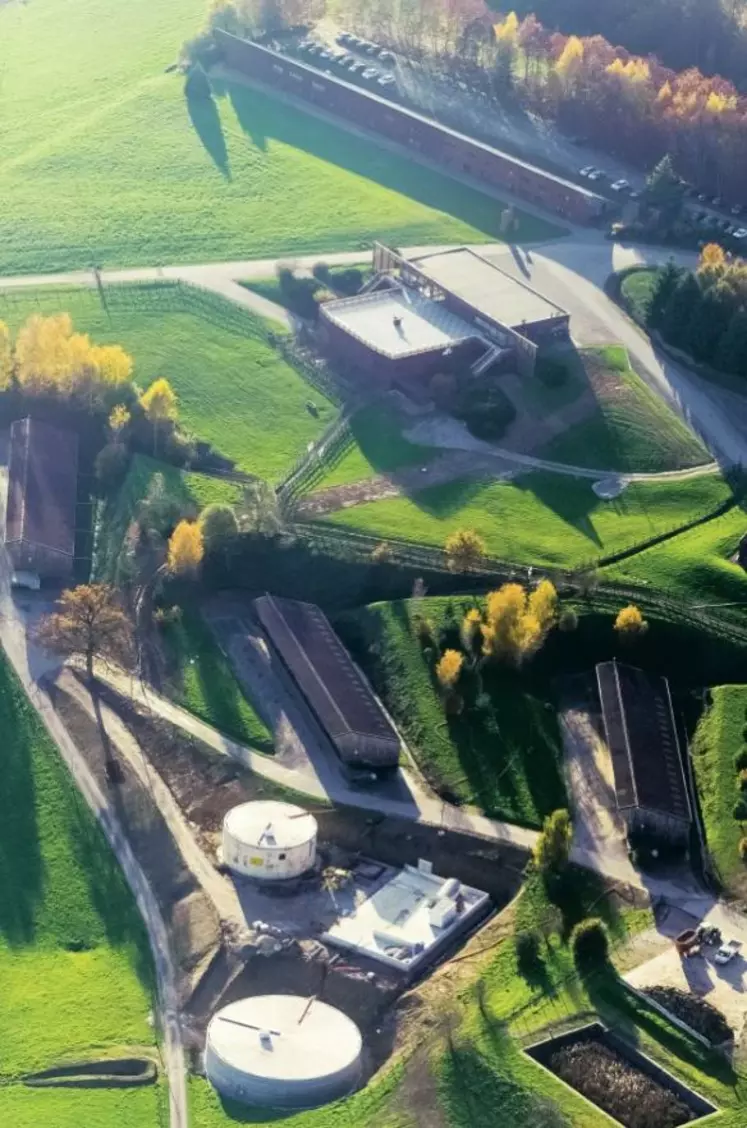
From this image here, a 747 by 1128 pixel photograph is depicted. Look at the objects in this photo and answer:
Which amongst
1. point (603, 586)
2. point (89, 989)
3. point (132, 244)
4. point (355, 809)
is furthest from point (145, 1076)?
point (132, 244)

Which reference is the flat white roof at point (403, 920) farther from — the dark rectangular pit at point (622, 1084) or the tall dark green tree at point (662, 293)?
the tall dark green tree at point (662, 293)

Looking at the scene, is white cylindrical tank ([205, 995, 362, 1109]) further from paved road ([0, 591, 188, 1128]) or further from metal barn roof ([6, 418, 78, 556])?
metal barn roof ([6, 418, 78, 556])

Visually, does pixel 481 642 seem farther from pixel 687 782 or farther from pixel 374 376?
pixel 374 376

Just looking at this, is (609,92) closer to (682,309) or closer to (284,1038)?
(682,309)

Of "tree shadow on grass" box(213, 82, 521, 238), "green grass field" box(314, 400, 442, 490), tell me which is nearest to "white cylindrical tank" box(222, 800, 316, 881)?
"green grass field" box(314, 400, 442, 490)

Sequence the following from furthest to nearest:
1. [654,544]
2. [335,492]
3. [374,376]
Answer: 1. [374,376]
2. [335,492]
3. [654,544]

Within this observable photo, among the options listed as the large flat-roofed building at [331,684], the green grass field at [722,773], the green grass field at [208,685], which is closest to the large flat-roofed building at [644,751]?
the green grass field at [722,773]
